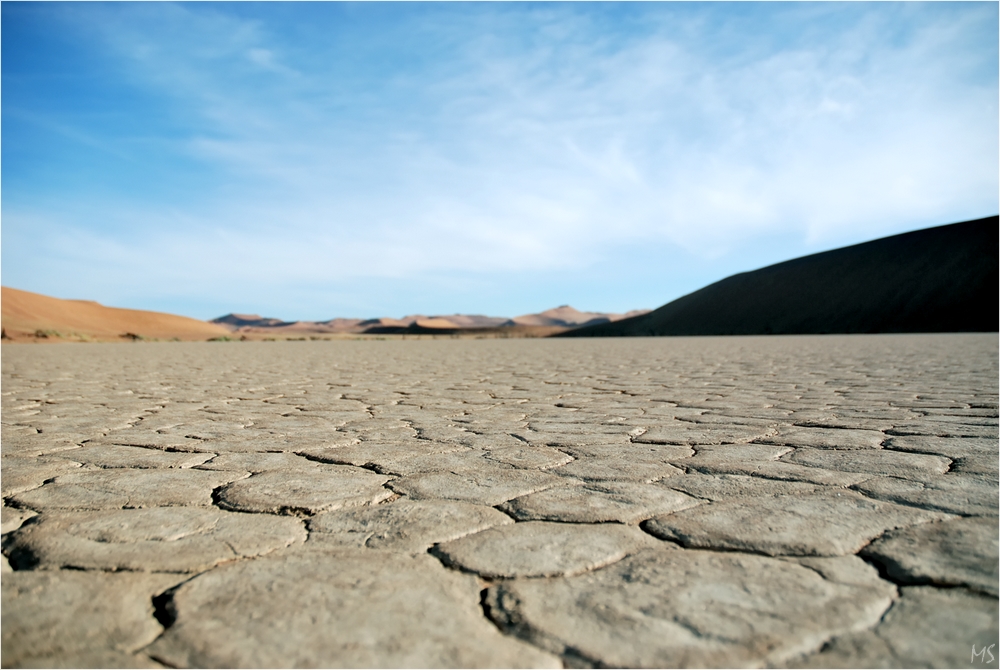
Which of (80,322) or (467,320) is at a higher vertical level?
(467,320)

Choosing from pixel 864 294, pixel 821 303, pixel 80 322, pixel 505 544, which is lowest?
pixel 505 544

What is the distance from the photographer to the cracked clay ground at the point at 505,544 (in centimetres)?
106

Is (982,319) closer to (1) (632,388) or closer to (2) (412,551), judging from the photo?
(1) (632,388)

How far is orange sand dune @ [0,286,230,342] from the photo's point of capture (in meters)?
30.9

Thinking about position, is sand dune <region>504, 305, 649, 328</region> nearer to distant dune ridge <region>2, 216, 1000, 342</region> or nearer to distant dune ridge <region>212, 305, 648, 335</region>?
distant dune ridge <region>212, 305, 648, 335</region>

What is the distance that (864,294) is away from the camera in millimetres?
42344

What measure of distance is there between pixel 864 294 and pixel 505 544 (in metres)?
47.6

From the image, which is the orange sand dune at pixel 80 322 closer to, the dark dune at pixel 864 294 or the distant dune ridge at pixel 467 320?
the dark dune at pixel 864 294

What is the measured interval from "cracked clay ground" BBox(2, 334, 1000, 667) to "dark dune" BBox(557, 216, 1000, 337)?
38068 mm

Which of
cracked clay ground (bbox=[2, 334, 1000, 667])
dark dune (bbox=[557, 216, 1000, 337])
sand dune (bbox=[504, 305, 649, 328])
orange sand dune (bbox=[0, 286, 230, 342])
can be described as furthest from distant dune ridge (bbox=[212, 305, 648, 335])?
cracked clay ground (bbox=[2, 334, 1000, 667])

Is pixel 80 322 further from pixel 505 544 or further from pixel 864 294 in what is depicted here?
pixel 864 294

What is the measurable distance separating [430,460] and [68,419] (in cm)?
252

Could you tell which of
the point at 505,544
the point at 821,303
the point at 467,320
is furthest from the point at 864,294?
the point at 467,320

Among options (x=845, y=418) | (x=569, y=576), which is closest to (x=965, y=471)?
(x=845, y=418)
